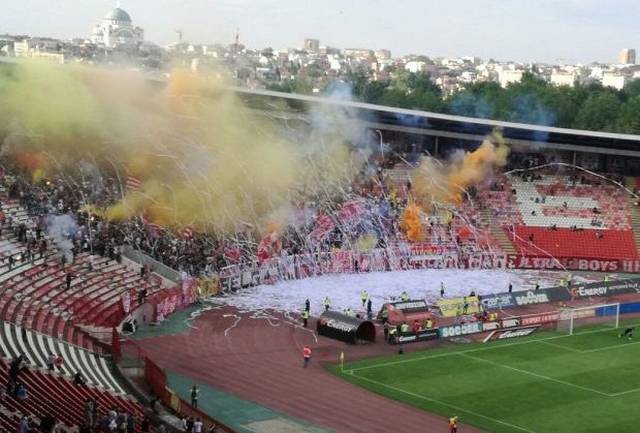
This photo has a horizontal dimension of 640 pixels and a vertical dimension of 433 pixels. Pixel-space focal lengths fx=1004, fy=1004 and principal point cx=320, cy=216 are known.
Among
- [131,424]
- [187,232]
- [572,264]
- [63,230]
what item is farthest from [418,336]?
[572,264]

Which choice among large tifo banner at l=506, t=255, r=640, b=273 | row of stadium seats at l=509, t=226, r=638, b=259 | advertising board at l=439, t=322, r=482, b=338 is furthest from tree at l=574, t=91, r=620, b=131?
advertising board at l=439, t=322, r=482, b=338

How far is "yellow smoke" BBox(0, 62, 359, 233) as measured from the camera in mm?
45312

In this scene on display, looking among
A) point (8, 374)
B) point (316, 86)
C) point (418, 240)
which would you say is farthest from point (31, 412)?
point (316, 86)

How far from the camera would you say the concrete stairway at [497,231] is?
5834 centimetres

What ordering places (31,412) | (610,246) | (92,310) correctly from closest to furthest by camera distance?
1. (31,412)
2. (92,310)
3. (610,246)

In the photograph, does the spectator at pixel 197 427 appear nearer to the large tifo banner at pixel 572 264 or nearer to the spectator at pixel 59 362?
the spectator at pixel 59 362

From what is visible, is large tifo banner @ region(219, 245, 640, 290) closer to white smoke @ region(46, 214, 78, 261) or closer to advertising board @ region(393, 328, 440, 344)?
advertising board @ region(393, 328, 440, 344)

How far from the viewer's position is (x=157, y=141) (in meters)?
48.5

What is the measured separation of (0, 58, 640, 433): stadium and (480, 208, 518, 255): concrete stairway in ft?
0.45

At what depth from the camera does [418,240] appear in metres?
55.3

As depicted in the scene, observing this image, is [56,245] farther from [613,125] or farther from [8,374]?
[613,125]

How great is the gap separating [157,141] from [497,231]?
2226 cm

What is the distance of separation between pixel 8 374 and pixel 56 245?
17.0 m

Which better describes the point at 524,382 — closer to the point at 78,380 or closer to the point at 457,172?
the point at 78,380
